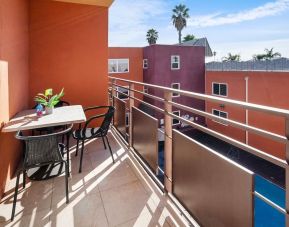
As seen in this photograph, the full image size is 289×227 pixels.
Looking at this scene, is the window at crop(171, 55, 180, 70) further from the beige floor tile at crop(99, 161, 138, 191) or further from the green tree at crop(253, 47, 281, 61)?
the beige floor tile at crop(99, 161, 138, 191)

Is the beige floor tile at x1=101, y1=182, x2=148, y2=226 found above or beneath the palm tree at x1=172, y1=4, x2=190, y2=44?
beneath

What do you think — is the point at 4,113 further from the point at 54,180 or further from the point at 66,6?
the point at 66,6

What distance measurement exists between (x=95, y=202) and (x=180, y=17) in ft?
89.5

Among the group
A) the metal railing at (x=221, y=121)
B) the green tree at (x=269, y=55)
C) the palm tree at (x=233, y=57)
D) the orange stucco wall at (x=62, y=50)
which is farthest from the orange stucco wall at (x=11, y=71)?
the palm tree at (x=233, y=57)

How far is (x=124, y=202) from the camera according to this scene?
7.27 ft

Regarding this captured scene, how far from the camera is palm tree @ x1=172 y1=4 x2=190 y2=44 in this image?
26.2 meters

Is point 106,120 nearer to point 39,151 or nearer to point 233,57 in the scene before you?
point 39,151

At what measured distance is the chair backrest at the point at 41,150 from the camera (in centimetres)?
203

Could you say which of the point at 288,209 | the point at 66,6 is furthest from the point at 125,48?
the point at 288,209

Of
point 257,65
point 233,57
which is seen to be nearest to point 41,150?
point 257,65

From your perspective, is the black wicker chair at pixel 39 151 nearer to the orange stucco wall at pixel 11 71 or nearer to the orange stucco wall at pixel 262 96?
the orange stucco wall at pixel 11 71

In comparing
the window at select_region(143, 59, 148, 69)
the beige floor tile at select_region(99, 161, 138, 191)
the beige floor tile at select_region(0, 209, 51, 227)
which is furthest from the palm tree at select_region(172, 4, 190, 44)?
the beige floor tile at select_region(0, 209, 51, 227)

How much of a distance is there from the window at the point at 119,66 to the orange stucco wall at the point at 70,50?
999cm

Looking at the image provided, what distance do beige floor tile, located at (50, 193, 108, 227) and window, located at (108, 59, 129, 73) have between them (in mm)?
12718
